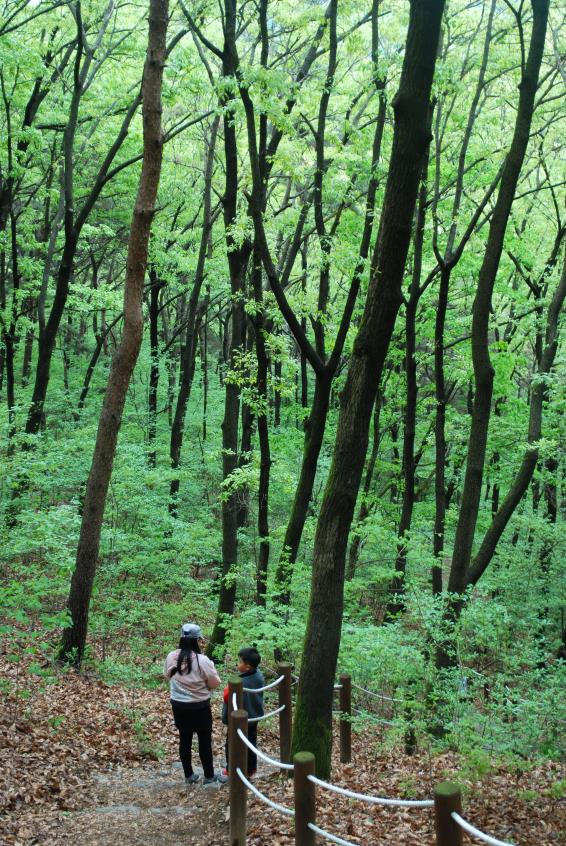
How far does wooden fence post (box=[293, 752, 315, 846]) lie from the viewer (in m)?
4.05

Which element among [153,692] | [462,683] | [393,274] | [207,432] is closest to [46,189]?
[207,432]

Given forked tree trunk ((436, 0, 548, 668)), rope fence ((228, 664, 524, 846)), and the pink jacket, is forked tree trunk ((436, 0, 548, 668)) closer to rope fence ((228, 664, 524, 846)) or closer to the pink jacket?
rope fence ((228, 664, 524, 846))

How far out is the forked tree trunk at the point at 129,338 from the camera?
955cm

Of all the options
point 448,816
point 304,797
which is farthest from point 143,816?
point 448,816

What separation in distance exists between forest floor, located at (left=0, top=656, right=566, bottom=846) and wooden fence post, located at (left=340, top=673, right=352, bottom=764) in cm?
18

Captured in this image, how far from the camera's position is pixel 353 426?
6.23 metres

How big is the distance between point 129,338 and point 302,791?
24.4 ft

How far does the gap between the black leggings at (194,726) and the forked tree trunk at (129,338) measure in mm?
3441

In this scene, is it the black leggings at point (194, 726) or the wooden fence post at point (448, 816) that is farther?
the black leggings at point (194, 726)

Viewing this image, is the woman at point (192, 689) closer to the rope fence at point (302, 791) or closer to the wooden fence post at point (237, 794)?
the rope fence at point (302, 791)

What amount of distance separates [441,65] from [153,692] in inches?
420

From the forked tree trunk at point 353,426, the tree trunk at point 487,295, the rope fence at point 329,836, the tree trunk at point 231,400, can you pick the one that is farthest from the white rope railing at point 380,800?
A: the tree trunk at point 231,400

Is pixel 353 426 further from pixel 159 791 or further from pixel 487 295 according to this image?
pixel 159 791

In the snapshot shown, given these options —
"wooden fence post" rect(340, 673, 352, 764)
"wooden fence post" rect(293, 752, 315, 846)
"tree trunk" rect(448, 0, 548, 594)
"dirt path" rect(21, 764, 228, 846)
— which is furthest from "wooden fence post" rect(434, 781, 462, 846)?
"tree trunk" rect(448, 0, 548, 594)
